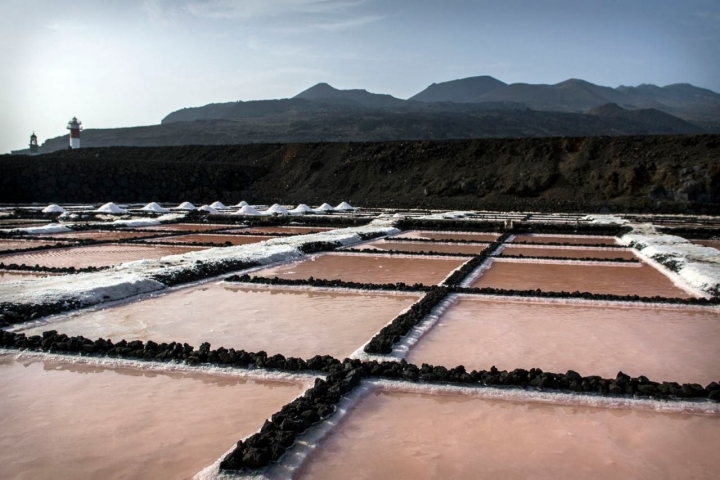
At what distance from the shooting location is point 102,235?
41.3ft

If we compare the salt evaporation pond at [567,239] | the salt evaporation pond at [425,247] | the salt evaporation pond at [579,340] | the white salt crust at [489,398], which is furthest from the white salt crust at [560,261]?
the white salt crust at [489,398]

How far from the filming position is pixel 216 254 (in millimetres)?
8398

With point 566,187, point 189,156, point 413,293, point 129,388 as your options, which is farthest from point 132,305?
point 189,156

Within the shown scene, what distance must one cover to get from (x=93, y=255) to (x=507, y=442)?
8.20m

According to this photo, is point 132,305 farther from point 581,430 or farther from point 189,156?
point 189,156

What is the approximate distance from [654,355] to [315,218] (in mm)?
12376

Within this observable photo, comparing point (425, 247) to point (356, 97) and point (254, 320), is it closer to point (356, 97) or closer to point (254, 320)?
point (254, 320)

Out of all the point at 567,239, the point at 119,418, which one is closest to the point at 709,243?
the point at 567,239

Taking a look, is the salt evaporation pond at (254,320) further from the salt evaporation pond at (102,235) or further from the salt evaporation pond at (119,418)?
the salt evaporation pond at (102,235)

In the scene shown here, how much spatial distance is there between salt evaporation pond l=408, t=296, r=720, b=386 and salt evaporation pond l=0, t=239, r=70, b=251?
7.89 meters

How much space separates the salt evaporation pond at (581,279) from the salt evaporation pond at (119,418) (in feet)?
13.6

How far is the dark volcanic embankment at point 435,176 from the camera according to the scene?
21250 mm

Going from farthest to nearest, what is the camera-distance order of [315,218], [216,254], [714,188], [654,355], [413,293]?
[714,188]
[315,218]
[216,254]
[413,293]
[654,355]

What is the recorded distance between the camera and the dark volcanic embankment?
21.2 meters
